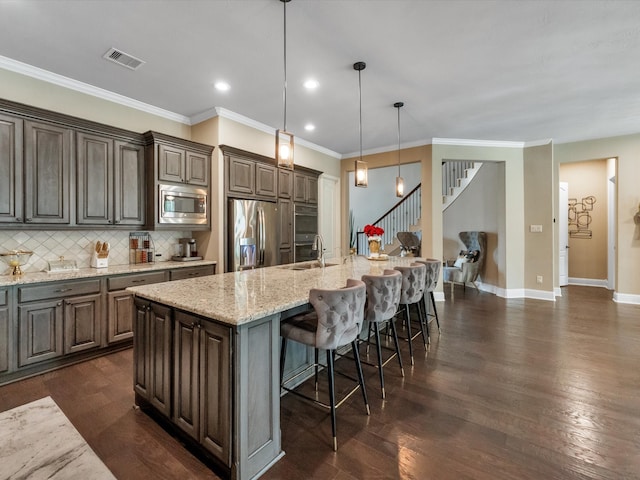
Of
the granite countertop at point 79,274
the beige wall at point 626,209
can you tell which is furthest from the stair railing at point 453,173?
the granite countertop at point 79,274

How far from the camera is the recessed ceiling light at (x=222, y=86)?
11.5 feet

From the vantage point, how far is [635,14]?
7.89 ft

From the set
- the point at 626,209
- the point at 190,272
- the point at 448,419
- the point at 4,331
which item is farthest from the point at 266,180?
the point at 626,209

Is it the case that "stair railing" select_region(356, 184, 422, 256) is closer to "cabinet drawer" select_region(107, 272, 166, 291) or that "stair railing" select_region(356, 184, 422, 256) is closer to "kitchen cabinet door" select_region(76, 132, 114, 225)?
"cabinet drawer" select_region(107, 272, 166, 291)

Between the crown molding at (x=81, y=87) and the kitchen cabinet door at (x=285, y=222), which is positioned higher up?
the crown molding at (x=81, y=87)

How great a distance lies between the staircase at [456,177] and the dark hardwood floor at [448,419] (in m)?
4.16

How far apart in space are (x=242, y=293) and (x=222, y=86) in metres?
2.72

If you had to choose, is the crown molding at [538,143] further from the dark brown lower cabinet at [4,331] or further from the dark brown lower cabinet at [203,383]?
the dark brown lower cabinet at [4,331]

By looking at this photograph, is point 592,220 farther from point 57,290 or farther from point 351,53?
point 57,290

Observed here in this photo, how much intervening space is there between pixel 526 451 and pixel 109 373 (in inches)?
133

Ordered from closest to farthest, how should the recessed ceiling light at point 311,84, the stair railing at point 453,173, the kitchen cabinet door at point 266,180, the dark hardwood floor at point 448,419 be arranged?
the dark hardwood floor at point 448,419
the recessed ceiling light at point 311,84
the kitchen cabinet door at point 266,180
the stair railing at point 453,173

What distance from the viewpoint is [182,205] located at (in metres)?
3.98

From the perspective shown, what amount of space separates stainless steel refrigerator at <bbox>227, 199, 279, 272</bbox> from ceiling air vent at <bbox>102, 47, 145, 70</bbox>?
1.81 m

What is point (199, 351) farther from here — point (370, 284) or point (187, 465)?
point (370, 284)
